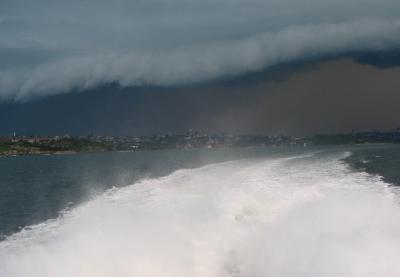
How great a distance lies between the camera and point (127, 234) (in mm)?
16688

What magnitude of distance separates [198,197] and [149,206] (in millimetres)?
2978

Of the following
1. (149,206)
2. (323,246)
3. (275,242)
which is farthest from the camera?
(149,206)

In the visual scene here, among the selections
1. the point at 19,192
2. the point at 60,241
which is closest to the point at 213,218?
the point at 60,241

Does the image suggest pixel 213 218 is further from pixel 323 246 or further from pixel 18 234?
pixel 18 234

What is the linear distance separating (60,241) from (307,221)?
7.89 meters

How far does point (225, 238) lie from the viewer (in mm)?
16172

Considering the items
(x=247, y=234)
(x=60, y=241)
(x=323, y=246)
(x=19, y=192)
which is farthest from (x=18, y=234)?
(x=19, y=192)

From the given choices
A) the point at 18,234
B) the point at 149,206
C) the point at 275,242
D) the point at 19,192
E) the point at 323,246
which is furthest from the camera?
the point at 19,192

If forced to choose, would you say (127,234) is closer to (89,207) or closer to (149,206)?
(149,206)

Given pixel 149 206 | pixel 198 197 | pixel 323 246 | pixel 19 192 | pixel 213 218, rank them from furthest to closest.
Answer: pixel 19 192
pixel 198 197
pixel 149 206
pixel 213 218
pixel 323 246

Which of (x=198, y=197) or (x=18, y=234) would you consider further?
(x=198, y=197)

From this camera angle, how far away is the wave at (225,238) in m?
12.7

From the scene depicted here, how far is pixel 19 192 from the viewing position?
41094mm

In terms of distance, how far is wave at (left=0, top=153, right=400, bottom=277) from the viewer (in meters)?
12.7
